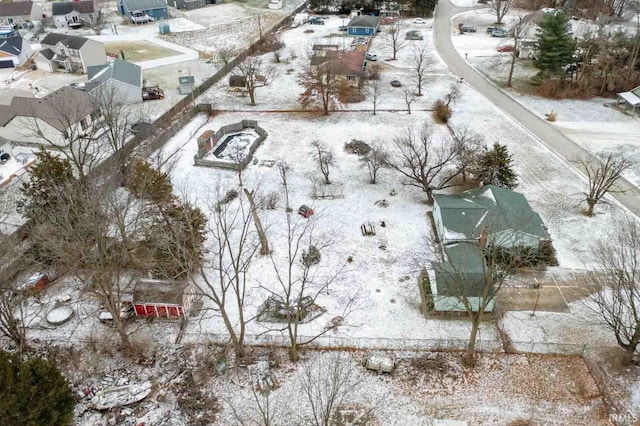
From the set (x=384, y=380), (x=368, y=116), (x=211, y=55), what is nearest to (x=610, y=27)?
(x=368, y=116)

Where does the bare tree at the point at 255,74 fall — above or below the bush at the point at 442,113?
above

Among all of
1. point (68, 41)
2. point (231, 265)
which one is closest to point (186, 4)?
point (68, 41)

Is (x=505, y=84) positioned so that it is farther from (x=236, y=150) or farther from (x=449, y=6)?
(x=449, y=6)

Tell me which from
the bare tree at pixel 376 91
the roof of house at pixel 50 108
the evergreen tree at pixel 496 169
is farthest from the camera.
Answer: the bare tree at pixel 376 91

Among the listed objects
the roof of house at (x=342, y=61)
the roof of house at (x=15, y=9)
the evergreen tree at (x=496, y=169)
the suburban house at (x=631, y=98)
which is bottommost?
the evergreen tree at (x=496, y=169)

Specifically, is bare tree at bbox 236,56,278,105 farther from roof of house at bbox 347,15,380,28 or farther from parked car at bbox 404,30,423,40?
parked car at bbox 404,30,423,40

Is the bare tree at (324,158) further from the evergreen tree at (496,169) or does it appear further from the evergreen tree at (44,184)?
the evergreen tree at (44,184)

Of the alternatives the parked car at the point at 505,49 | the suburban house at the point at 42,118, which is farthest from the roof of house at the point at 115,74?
the parked car at the point at 505,49

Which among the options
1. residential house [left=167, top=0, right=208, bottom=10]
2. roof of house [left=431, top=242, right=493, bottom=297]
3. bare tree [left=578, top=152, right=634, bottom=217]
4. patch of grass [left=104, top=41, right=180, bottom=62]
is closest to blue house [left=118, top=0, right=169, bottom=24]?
residential house [left=167, top=0, right=208, bottom=10]
